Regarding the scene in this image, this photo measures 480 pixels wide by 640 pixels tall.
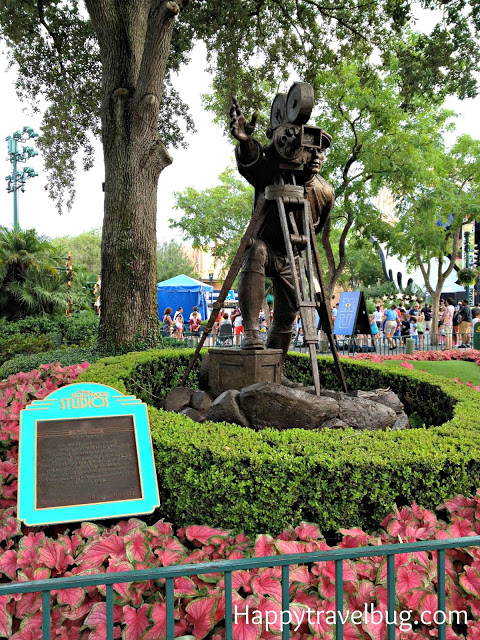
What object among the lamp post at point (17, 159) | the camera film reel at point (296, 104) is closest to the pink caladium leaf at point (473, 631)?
the camera film reel at point (296, 104)

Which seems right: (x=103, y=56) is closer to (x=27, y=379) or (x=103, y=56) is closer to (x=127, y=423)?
(x=27, y=379)

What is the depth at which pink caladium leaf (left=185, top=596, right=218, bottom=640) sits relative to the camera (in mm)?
2127

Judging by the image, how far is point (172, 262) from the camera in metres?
57.3

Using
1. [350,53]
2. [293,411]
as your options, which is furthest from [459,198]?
[293,411]

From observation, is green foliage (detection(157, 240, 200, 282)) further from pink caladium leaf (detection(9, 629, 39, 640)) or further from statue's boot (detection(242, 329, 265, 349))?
pink caladium leaf (detection(9, 629, 39, 640))

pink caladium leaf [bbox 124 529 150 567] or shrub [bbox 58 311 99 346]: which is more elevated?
shrub [bbox 58 311 99 346]

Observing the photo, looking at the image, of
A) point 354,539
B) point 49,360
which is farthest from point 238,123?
point 49,360

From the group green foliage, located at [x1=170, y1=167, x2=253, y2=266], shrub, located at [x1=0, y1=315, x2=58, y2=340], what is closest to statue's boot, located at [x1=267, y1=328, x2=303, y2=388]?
shrub, located at [x1=0, y1=315, x2=58, y2=340]

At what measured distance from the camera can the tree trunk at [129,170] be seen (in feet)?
31.7

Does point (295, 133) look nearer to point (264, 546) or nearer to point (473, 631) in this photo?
point (264, 546)

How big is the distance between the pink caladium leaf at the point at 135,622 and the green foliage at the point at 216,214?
28896 millimetres

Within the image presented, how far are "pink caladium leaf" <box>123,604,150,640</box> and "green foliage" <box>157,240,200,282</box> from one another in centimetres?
5247

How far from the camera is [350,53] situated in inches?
511

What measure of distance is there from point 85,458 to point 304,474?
1310 mm
